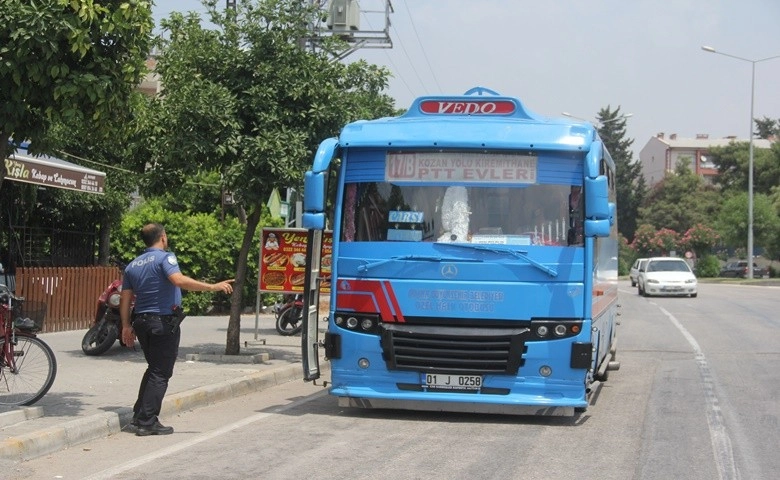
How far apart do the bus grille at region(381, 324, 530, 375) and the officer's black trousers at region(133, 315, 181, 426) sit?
6.79 feet

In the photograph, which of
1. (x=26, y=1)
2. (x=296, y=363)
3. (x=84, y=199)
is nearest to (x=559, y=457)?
(x=26, y=1)

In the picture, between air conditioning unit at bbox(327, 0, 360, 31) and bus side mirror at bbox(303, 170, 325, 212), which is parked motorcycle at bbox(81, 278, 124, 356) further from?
air conditioning unit at bbox(327, 0, 360, 31)

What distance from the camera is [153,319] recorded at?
8750 mm

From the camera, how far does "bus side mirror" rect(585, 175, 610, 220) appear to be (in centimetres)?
945

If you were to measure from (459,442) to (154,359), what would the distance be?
8.86ft

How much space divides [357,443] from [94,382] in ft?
14.0

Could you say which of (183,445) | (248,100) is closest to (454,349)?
(183,445)

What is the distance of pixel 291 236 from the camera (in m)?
16.6

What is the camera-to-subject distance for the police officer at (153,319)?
8758 mm

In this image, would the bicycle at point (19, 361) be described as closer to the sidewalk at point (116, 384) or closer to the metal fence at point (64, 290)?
the sidewalk at point (116, 384)

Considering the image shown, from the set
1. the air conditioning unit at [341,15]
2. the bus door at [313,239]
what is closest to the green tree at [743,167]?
the air conditioning unit at [341,15]

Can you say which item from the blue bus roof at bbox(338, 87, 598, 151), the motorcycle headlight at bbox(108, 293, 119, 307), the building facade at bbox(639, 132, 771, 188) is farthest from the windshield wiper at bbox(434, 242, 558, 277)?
the building facade at bbox(639, 132, 771, 188)

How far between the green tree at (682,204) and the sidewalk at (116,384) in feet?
235

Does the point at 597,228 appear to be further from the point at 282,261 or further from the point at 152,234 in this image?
the point at 282,261
